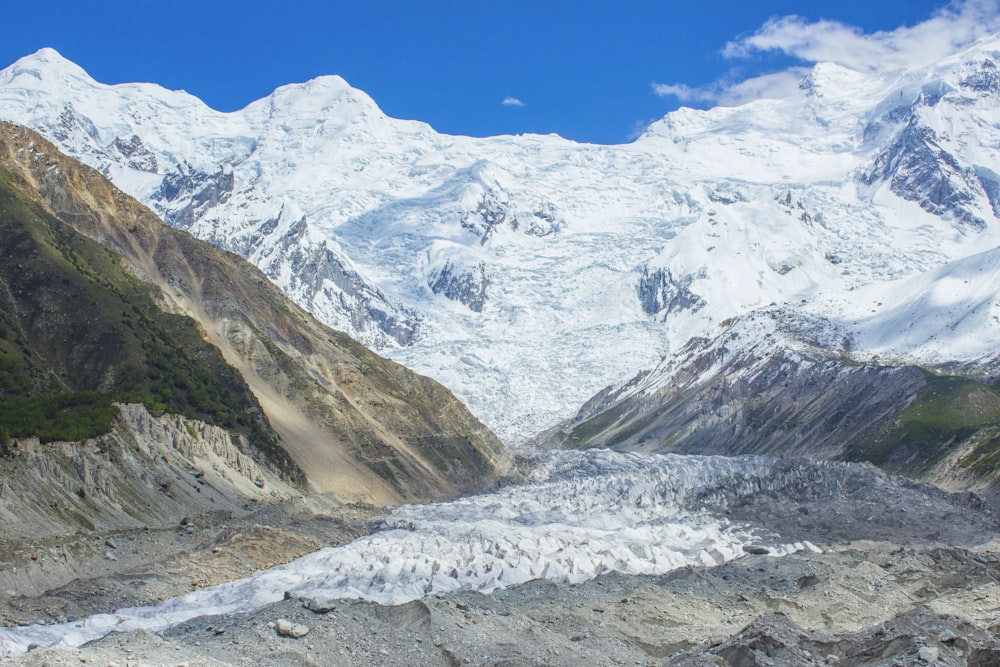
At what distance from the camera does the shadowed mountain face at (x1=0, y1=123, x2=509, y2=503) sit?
8944 centimetres

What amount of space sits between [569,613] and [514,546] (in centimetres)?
2205

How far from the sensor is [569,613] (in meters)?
50.4

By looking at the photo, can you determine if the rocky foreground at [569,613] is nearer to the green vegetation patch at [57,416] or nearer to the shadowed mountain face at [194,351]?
the green vegetation patch at [57,416]

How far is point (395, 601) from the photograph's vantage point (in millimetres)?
54688

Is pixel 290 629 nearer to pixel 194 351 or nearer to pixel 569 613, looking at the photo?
Answer: pixel 569 613

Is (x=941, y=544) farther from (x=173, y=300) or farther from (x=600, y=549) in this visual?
(x=173, y=300)

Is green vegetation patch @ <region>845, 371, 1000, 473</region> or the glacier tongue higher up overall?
green vegetation patch @ <region>845, 371, 1000, 473</region>

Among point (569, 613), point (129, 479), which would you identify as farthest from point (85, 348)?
point (569, 613)

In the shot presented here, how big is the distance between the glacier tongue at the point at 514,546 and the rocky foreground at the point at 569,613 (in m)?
2.73

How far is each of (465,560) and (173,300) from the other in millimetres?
64417

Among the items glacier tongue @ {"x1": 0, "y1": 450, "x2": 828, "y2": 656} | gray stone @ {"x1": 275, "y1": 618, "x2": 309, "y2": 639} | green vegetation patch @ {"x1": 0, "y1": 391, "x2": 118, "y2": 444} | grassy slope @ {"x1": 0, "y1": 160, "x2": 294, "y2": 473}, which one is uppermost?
grassy slope @ {"x1": 0, "y1": 160, "x2": 294, "y2": 473}

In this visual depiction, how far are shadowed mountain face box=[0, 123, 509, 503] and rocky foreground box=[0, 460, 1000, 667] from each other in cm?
1475

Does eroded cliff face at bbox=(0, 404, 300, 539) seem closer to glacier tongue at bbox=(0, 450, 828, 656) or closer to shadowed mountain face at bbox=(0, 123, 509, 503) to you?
shadowed mountain face at bbox=(0, 123, 509, 503)

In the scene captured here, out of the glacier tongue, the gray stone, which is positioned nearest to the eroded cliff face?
the glacier tongue
